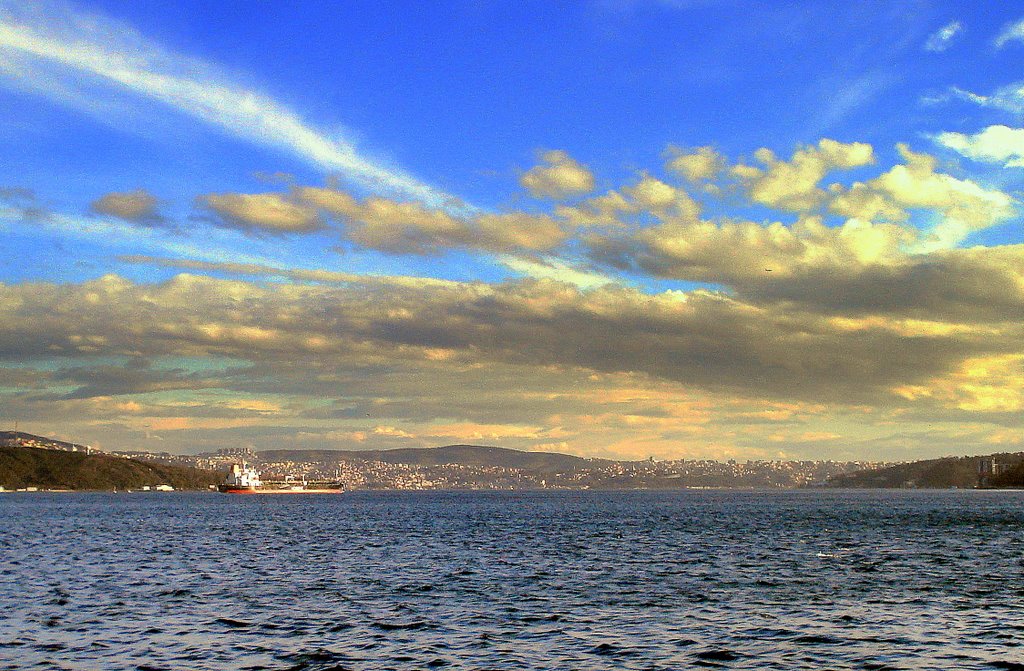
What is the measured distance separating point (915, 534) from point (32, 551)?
311ft

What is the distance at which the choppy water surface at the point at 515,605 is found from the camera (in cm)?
3822

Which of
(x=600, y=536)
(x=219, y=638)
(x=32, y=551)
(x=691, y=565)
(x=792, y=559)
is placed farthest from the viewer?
(x=600, y=536)

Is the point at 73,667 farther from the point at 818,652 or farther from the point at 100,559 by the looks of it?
the point at 100,559

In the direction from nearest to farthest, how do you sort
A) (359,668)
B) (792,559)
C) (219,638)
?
(359,668) < (219,638) < (792,559)

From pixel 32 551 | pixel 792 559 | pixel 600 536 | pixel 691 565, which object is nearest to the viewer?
pixel 691 565

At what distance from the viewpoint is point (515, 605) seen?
52.5 metres

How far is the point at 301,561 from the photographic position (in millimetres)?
80938

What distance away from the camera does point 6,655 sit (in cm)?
3825

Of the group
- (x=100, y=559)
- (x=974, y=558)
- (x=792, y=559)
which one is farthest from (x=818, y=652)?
(x=100, y=559)

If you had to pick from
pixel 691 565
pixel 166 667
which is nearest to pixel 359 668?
pixel 166 667

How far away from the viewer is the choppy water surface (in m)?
38.2

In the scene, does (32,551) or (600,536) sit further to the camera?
(600,536)

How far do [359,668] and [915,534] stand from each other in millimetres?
96574

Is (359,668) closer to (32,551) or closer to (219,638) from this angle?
(219,638)
